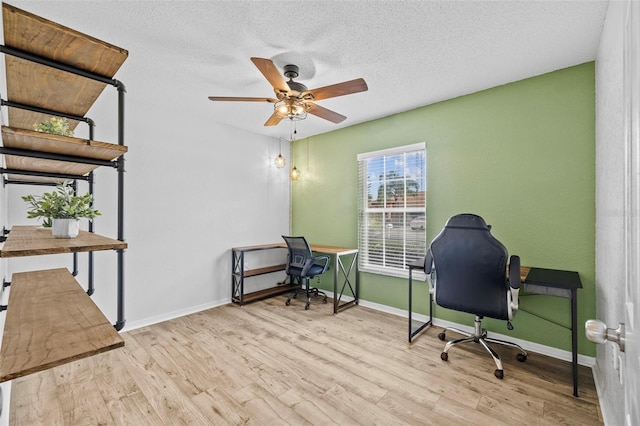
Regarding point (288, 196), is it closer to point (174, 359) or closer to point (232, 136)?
point (232, 136)

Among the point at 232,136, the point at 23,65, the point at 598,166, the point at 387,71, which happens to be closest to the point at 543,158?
the point at 598,166

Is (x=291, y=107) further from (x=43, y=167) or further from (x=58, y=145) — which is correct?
(x=58, y=145)

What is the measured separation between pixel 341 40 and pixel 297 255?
2.70 metres

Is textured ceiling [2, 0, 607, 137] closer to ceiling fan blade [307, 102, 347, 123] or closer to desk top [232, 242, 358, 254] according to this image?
ceiling fan blade [307, 102, 347, 123]

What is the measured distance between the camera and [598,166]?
2322 mm

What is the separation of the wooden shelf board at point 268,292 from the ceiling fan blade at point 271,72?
9.82ft

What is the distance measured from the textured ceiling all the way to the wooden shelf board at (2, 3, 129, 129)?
3.58ft

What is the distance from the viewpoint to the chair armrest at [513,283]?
87.6 inches

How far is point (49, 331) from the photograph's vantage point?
2.54 feet

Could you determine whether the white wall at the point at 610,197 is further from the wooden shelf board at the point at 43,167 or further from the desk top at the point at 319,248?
the wooden shelf board at the point at 43,167

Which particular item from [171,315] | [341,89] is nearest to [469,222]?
[341,89]

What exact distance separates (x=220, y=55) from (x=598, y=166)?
10.6ft

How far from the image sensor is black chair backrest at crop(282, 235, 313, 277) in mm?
3896

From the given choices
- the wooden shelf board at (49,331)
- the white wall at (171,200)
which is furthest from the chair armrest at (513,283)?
the white wall at (171,200)
